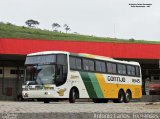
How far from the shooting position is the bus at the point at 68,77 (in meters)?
25.6

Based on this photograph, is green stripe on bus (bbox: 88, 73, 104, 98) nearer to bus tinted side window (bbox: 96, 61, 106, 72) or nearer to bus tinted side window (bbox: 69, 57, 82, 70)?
bus tinted side window (bbox: 96, 61, 106, 72)

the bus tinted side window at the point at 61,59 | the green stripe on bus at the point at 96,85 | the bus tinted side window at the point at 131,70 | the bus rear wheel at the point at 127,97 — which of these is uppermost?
the bus tinted side window at the point at 61,59

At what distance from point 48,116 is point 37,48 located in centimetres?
2873

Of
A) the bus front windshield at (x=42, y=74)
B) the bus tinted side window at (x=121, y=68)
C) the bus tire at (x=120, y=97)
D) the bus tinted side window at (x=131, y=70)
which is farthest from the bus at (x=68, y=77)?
the bus tinted side window at (x=131, y=70)

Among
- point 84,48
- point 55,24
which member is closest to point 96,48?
point 84,48

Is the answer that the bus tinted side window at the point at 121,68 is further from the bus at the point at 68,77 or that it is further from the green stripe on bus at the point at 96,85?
the green stripe on bus at the point at 96,85

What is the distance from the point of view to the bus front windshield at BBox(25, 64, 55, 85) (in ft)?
84.0

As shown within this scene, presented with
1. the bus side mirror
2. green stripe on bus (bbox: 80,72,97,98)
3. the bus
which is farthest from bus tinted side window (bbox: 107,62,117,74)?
the bus side mirror

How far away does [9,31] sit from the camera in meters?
82.2

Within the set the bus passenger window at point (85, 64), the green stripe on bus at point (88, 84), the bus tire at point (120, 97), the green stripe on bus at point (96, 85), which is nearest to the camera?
the green stripe on bus at point (88, 84)

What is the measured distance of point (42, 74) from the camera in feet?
84.9

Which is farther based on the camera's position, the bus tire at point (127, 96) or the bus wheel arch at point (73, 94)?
the bus tire at point (127, 96)

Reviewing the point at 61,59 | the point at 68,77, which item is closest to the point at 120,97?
the point at 68,77

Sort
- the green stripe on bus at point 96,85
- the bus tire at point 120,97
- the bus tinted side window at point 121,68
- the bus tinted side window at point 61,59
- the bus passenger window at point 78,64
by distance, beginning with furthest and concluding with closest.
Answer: the bus tinted side window at point 121,68
the bus tire at point 120,97
the green stripe on bus at point 96,85
the bus passenger window at point 78,64
the bus tinted side window at point 61,59
